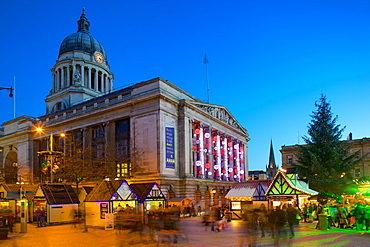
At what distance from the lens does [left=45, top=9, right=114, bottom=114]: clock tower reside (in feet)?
247

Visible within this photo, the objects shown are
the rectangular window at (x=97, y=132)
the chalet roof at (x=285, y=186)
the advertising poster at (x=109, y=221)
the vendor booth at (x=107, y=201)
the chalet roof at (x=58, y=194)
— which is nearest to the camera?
the advertising poster at (x=109, y=221)

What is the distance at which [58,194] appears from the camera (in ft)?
105

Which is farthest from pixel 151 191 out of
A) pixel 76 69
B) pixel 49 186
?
pixel 76 69

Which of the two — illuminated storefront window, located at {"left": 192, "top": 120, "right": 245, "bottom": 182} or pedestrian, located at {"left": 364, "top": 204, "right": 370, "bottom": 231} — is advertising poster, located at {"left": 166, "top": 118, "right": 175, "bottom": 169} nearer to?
illuminated storefront window, located at {"left": 192, "top": 120, "right": 245, "bottom": 182}

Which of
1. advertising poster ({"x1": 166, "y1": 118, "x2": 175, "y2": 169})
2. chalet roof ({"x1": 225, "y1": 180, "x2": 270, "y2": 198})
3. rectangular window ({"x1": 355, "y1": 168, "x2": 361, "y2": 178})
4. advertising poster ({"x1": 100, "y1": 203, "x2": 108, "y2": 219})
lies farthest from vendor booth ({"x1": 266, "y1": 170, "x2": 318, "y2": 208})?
rectangular window ({"x1": 355, "y1": 168, "x2": 361, "y2": 178})

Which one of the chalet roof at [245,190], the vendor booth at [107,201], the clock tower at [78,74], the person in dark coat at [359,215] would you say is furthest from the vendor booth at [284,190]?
the clock tower at [78,74]

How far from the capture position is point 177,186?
4747 cm

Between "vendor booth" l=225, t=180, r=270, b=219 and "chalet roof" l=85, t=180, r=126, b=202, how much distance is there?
10724 millimetres

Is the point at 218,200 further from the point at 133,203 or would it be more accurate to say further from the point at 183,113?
the point at 133,203

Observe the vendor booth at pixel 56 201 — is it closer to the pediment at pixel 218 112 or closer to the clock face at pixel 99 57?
the pediment at pixel 218 112

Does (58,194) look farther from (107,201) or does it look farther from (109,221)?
(109,221)

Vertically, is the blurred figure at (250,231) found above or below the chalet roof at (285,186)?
below

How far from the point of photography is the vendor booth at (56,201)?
3122 cm

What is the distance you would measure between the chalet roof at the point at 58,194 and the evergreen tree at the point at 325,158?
25.4 meters
